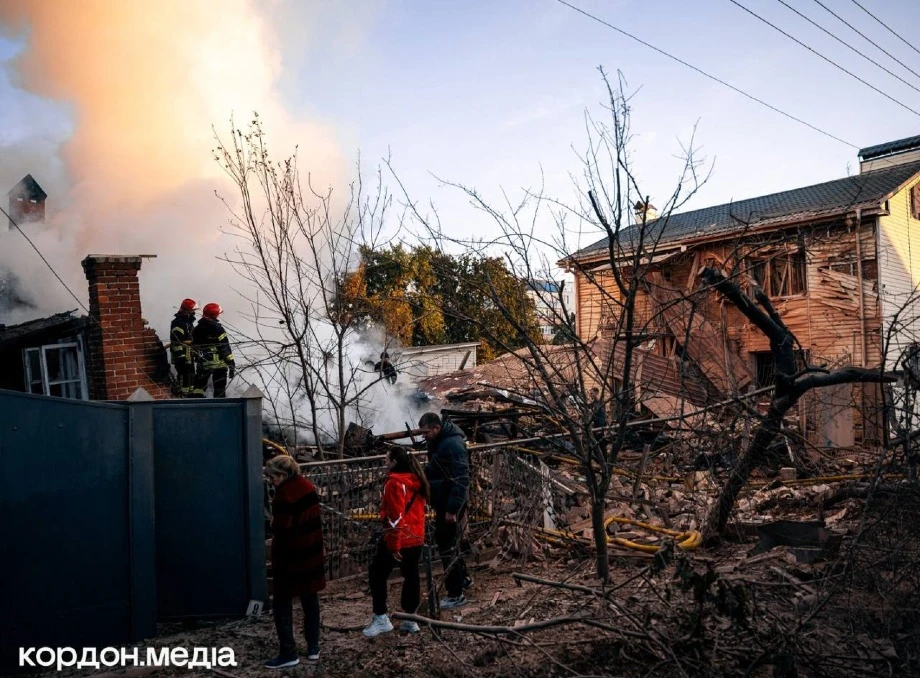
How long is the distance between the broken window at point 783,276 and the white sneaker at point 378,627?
15898 millimetres

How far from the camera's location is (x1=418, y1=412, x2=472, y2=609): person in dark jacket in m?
6.06

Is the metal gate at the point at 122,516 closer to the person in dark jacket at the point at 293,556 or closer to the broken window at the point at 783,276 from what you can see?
the person in dark jacket at the point at 293,556

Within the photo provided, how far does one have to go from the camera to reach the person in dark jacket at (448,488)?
6059mm

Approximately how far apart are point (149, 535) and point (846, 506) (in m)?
7.60

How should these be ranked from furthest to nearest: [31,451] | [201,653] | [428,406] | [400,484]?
[428,406] → [400,484] → [201,653] → [31,451]

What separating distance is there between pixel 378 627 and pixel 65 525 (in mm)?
2331

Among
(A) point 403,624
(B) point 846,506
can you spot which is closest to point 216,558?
(A) point 403,624

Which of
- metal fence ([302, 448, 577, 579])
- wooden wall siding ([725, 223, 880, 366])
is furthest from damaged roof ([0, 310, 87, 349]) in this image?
wooden wall siding ([725, 223, 880, 366])

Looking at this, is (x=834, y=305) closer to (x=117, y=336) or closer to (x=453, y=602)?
(x=453, y=602)

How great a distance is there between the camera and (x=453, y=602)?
6133 millimetres

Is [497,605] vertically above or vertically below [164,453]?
below

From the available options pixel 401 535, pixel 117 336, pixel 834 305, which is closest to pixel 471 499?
pixel 401 535

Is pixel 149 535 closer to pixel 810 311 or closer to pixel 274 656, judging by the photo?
pixel 274 656

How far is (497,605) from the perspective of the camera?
6004mm
